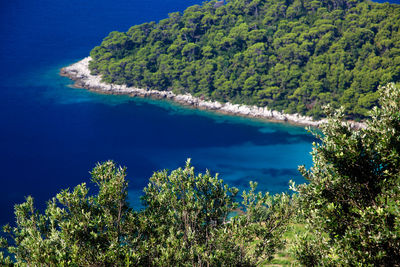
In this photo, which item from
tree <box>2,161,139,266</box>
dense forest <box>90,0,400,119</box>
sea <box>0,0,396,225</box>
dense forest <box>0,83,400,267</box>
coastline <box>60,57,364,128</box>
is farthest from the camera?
coastline <box>60,57,364,128</box>

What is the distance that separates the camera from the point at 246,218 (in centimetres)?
1708

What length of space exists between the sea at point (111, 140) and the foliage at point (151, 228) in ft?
120

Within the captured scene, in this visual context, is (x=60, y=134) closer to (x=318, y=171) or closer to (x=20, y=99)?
(x=20, y=99)

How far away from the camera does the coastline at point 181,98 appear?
79.5m

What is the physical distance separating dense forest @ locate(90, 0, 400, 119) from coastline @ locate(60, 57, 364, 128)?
1713 mm

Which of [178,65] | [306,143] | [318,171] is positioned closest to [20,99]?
[178,65]

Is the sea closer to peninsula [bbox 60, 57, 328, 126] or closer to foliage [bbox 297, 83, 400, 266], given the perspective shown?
peninsula [bbox 60, 57, 328, 126]

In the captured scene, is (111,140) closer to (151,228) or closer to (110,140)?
(110,140)

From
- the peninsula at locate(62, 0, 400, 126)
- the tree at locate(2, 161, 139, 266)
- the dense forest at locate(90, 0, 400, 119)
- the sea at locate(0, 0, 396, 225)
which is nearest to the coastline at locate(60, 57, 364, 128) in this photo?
the peninsula at locate(62, 0, 400, 126)

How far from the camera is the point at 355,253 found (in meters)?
11.2

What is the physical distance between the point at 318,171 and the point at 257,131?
63.7m

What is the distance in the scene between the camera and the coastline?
7950 centimetres

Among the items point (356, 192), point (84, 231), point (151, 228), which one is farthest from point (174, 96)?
point (356, 192)

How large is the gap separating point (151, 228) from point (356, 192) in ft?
28.8
